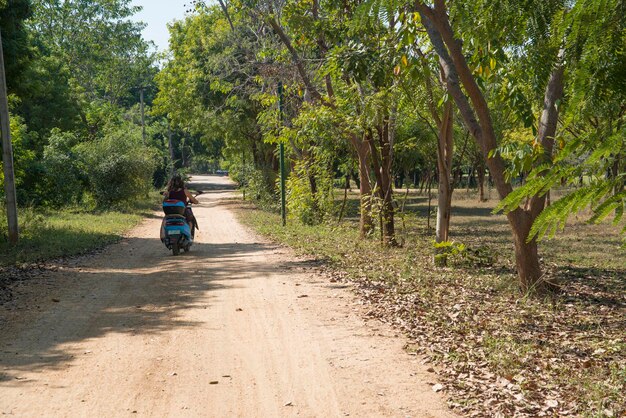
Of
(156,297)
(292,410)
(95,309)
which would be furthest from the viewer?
(156,297)

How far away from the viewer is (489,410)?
526 centimetres

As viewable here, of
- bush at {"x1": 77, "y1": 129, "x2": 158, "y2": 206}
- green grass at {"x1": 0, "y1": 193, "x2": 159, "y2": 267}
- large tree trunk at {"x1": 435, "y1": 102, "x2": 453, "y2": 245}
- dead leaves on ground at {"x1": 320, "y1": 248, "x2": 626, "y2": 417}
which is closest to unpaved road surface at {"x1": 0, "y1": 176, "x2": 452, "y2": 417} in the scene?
dead leaves on ground at {"x1": 320, "y1": 248, "x2": 626, "y2": 417}

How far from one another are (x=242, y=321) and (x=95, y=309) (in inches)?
84.5

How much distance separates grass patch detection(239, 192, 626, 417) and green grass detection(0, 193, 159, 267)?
209 inches

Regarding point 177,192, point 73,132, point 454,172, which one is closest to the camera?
point 177,192

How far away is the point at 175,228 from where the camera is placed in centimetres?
1484

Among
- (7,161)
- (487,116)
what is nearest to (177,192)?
(7,161)

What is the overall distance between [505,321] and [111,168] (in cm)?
2643

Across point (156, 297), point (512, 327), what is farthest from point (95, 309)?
point (512, 327)

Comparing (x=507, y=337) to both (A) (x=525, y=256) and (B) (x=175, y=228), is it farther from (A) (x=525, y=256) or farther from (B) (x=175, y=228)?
(B) (x=175, y=228)

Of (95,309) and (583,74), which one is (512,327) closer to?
(583,74)

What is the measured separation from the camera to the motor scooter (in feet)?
48.8

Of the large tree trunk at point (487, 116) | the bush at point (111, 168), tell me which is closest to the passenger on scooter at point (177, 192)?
the large tree trunk at point (487, 116)

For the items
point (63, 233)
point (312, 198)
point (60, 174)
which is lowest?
point (63, 233)
